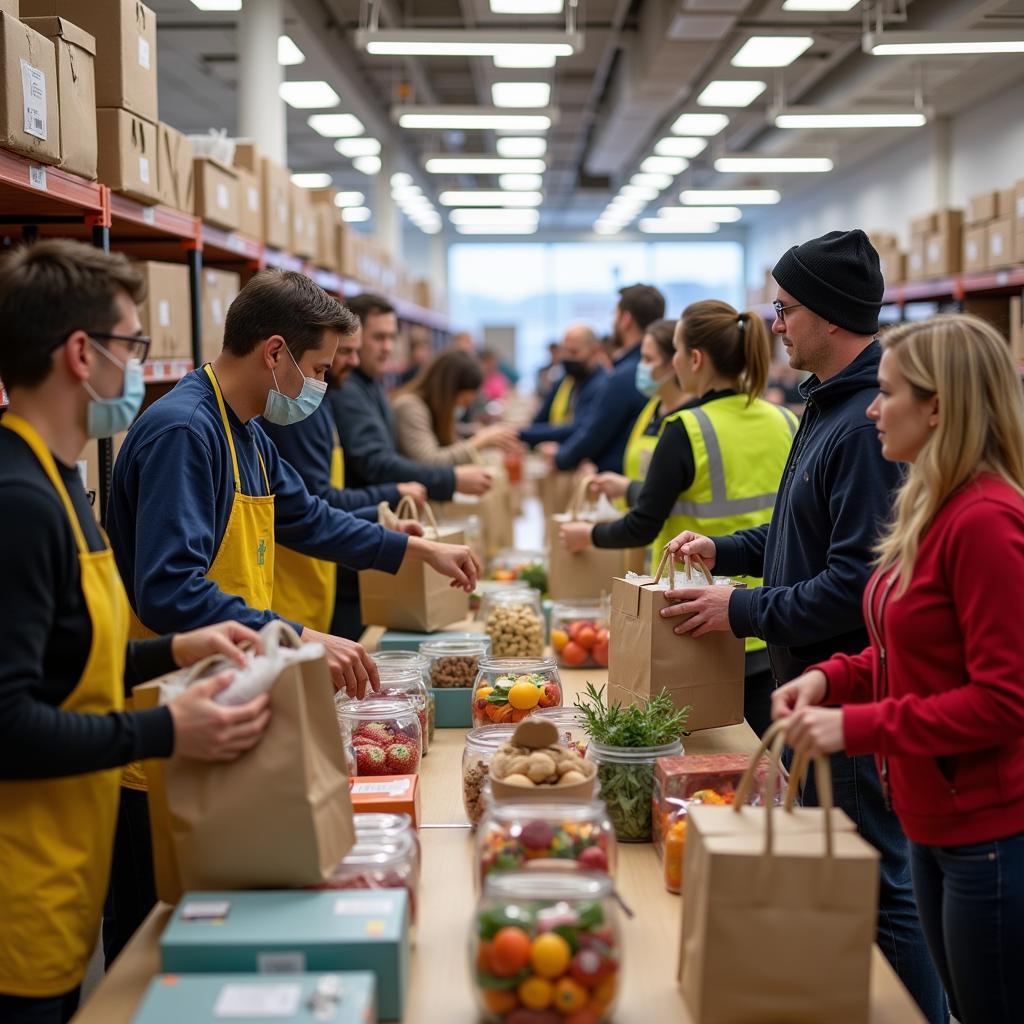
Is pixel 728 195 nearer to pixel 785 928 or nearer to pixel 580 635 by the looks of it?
pixel 580 635

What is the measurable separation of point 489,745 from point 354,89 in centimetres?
916

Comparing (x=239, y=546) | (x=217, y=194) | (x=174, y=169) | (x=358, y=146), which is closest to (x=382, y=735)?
(x=239, y=546)

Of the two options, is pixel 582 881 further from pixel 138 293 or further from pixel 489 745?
pixel 138 293

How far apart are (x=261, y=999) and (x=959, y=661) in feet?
3.68

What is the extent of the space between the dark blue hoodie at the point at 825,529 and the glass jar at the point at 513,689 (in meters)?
0.45

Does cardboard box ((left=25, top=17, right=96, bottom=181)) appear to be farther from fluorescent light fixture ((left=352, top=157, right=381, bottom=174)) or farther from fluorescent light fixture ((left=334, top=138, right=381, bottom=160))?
Result: fluorescent light fixture ((left=352, top=157, right=381, bottom=174))

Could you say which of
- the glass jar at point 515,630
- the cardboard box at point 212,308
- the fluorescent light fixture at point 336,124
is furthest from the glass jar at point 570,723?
the fluorescent light fixture at point 336,124

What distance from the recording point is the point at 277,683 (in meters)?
1.64

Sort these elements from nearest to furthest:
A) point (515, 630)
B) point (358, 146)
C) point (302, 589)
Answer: point (515, 630) → point (302, 589) → point (358, 146)

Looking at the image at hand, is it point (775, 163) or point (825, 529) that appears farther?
point (775, 163)

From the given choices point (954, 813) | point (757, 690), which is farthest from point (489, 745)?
point (757, 690)

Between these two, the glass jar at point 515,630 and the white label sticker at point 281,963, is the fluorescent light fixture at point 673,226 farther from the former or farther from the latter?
the white label sticker at point 281,963

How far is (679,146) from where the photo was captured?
441 inches

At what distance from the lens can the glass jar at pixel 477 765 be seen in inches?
84.6
